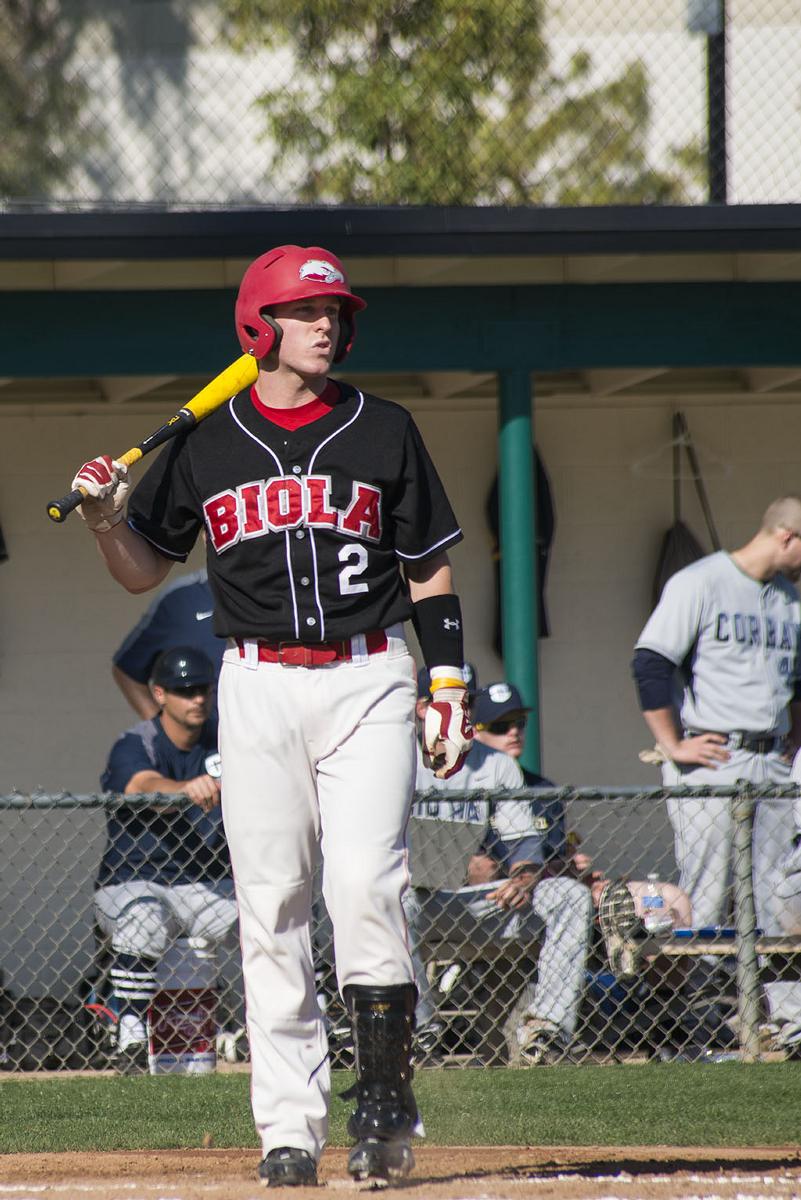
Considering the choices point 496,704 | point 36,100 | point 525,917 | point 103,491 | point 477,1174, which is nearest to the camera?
point 103,491

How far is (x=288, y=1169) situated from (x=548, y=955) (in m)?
2.55

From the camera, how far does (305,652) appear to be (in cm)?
341

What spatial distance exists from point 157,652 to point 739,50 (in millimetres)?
7439

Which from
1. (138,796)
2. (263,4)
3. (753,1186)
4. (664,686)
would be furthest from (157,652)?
(263,4)

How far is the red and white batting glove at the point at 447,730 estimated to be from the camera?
3441 millimetres

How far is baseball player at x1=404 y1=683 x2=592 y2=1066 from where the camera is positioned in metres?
5.68

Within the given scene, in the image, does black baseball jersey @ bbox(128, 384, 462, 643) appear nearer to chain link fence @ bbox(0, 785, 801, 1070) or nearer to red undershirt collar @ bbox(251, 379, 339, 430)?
red undershirt collar @ bbox(251, 379, 339, 430)

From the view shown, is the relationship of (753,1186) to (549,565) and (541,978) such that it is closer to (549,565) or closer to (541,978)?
(541,978)

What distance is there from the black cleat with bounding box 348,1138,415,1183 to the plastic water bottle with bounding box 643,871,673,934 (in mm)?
2767

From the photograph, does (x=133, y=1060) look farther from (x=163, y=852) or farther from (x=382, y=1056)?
(x=382, y=1056)

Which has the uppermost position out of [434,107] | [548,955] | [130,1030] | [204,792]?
[434,107]

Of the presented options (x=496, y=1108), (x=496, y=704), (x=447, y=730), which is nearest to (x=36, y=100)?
(x=496, y=704)

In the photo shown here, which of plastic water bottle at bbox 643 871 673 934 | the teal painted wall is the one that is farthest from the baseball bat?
the teal painted wall

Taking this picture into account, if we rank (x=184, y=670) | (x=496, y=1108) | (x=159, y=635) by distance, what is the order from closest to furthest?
(x=496, y=1108) → (x=184, y=670) → (x=159, y=635)
